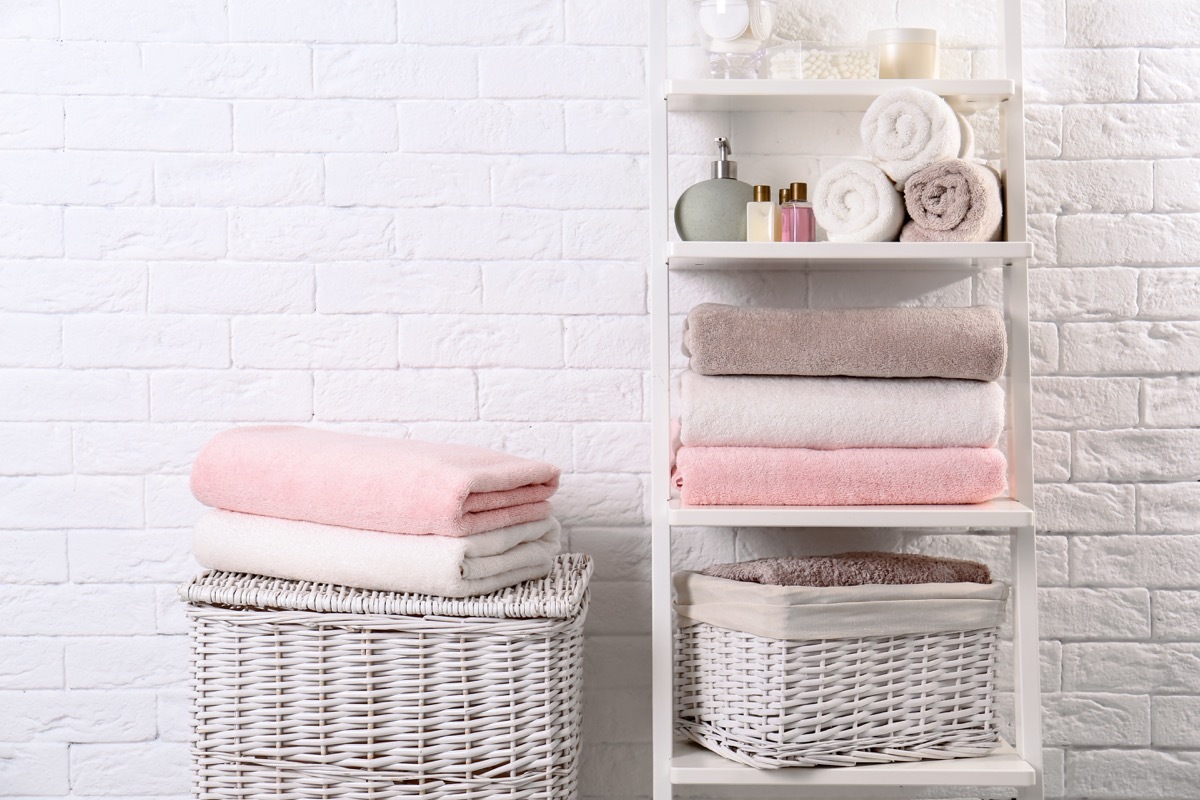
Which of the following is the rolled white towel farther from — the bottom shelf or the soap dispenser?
the bottom shelf

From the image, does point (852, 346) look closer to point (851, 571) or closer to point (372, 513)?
point (851, 571)

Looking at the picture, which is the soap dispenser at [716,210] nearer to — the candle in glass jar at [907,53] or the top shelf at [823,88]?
the top shelf at [823,88]

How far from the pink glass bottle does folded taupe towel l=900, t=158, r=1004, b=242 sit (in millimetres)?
106

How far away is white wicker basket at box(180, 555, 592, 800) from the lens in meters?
1.07

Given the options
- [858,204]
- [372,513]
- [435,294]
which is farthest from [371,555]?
[858,204]

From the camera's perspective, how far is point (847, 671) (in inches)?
44.3

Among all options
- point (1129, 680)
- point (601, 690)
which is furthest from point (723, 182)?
point (1129, 680)

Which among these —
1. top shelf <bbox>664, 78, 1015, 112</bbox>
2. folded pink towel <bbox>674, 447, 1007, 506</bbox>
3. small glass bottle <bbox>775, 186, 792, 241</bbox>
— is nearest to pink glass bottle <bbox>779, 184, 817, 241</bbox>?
small glass bottle <bbox>775, 186, 792, 241</bbox>

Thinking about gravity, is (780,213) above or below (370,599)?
above

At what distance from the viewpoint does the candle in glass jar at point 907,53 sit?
1182 millimetres

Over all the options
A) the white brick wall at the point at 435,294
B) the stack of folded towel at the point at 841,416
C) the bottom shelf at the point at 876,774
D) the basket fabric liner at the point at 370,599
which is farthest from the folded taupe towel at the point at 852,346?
the bottom shelf at the point at 876,774

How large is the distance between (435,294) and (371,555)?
41cm

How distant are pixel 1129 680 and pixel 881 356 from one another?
616mm

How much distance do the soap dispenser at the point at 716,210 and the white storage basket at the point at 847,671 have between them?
1.30 ft
